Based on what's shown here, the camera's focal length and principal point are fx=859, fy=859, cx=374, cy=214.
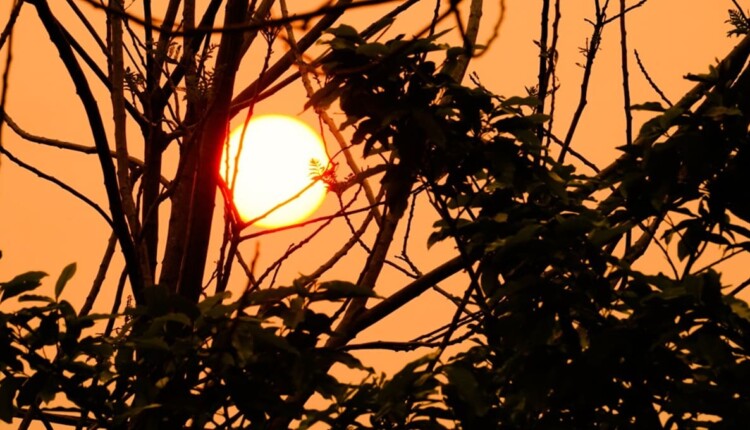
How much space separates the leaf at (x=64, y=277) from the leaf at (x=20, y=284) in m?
0.05

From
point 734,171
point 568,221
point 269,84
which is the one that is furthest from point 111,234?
point 734,171

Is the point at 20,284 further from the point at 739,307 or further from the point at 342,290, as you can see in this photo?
the point at 739,307

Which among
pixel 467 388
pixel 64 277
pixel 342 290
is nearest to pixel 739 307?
pixel 467 388

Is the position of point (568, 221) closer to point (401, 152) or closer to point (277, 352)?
point (401, 152)

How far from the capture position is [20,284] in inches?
81.5

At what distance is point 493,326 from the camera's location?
2209mm

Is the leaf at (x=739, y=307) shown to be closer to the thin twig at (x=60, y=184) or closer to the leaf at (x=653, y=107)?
the leaf at (x=653, y=107)

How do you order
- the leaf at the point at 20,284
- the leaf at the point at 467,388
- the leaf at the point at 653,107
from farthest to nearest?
1. the leaf at the point at 653,107
2. the leaf at the point at 20,284
3. the leaf at the point at 467,388

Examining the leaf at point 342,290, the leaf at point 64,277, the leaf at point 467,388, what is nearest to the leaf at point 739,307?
the leaf at point 467,388

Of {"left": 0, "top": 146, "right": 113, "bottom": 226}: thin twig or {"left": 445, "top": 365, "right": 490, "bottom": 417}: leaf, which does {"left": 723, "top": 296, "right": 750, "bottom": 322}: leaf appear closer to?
{"left": 445, "top": 365, "right": 490, "bottom": 417}: leaf

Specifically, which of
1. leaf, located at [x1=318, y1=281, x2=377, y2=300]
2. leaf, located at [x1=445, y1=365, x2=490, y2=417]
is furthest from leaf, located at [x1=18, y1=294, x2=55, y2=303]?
leaf, located at [x1=445, y1=365, x2=490, y2=417]

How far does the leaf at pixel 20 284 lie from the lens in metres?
2.06

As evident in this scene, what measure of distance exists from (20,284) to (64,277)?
0.35ft

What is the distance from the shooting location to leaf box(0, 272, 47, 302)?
206 centimetres
